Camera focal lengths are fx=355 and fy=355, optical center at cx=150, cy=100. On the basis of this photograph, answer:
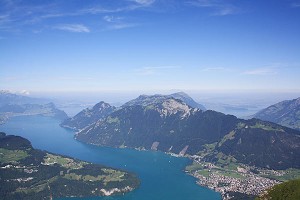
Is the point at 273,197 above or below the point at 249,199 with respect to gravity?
above

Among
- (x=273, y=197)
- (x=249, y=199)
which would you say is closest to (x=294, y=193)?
(x=273, y=197)

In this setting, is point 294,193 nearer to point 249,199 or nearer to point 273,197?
point 273,197

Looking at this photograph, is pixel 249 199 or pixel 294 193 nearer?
pixel 294 193

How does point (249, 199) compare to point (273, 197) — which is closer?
point (273, 197)
